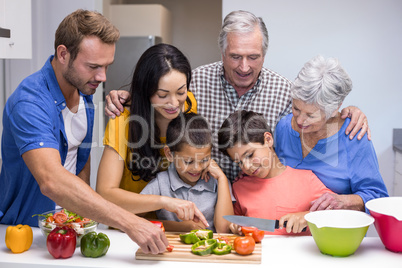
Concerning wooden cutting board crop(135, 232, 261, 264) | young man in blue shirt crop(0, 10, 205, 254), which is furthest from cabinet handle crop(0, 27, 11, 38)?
wooden cutting board crop(135, 232, 261, 264)

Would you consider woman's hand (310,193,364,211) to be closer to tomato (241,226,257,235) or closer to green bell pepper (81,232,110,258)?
tomato (241,226,257,235)

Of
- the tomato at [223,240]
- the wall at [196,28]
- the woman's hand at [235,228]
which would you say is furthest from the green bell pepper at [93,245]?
the wall at [196,28]

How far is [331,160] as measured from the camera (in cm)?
186

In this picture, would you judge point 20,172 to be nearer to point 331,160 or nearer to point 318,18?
point 331,160

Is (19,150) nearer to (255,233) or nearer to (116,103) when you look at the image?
(116,103)

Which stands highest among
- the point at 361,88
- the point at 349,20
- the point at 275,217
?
the point at 349,20

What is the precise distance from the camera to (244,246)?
142 centimetres

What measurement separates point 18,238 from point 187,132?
0.70 m

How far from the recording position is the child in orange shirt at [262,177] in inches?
70.7

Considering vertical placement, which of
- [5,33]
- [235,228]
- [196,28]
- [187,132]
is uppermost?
[196,28]

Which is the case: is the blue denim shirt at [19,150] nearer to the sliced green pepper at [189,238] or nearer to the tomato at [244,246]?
the sliced green pepper at [189,238]

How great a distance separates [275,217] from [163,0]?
4.22 m

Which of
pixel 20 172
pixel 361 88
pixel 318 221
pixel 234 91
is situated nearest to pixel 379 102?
pixel 361 88

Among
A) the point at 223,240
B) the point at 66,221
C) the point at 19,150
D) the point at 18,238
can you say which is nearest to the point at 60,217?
the point at 66,221
